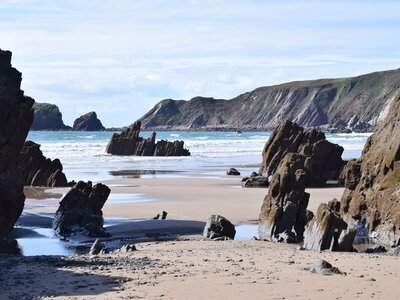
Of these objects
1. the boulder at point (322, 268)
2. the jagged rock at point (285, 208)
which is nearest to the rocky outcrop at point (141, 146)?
the jagged rock at point (285, 208)

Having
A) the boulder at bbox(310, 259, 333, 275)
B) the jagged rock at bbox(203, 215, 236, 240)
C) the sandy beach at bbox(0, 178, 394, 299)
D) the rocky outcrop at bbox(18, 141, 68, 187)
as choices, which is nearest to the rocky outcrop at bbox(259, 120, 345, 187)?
the jagged rock at bbox(203, 215, 236, 240)

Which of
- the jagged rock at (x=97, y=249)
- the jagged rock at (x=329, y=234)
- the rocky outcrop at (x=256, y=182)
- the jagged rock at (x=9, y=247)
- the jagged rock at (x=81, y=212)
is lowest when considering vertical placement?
the jagged rock at (x=9, y=247)

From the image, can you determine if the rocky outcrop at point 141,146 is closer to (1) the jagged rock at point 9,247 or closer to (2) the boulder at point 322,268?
(1) the jagged rock at point 9,247

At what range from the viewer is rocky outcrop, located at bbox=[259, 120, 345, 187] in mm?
35125

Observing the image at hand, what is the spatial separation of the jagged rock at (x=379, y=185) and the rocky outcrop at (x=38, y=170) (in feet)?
57.8

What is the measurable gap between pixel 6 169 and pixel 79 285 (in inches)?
286

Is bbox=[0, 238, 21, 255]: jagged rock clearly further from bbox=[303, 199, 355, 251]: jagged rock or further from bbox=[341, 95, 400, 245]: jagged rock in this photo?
bbox=[341, 95, 400, 245]: jagged rock

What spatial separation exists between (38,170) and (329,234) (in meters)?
22.1

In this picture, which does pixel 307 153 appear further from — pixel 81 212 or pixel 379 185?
pixel 81 212

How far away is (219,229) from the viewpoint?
19.6 meters

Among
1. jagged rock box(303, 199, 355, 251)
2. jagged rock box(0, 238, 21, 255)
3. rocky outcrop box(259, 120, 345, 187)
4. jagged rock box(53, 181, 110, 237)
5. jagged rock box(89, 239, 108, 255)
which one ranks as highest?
rocky outcrop box(259, 120, 345, 187)

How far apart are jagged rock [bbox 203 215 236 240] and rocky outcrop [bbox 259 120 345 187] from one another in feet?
32.4

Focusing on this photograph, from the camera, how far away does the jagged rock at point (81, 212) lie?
20.7m

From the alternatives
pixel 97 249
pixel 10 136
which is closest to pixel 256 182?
pixel 10 136
